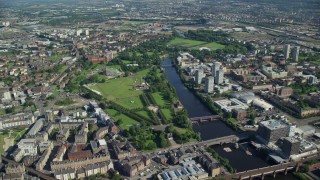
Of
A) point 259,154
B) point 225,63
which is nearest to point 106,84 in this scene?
point 225,63

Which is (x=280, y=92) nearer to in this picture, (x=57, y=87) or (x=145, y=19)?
(x=57, y=87)

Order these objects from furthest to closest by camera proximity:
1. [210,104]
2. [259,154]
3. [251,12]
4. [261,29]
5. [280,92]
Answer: [251,12] < [261,29] < [280,92] < [210,104] < [259,154]

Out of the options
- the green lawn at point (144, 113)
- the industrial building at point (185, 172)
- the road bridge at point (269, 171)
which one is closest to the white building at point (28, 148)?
the industrial building at point (185, 172)

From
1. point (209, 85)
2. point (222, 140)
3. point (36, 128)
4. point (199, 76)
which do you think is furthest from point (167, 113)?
point (36, 128)

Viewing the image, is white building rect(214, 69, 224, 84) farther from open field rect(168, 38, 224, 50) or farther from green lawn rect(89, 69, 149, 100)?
open field rect(168, 38, 224, 50)

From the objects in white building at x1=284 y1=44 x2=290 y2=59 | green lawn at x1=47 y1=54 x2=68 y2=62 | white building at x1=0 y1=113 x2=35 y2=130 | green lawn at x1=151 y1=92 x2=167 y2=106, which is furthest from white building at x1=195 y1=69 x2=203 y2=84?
green lawn at x1=47 y1=54 x2=68 y2=62

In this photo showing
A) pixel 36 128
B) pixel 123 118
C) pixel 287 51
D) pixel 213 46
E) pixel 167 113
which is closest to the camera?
pixel 36 128

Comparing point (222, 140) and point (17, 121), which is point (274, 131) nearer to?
point (222, 140)
